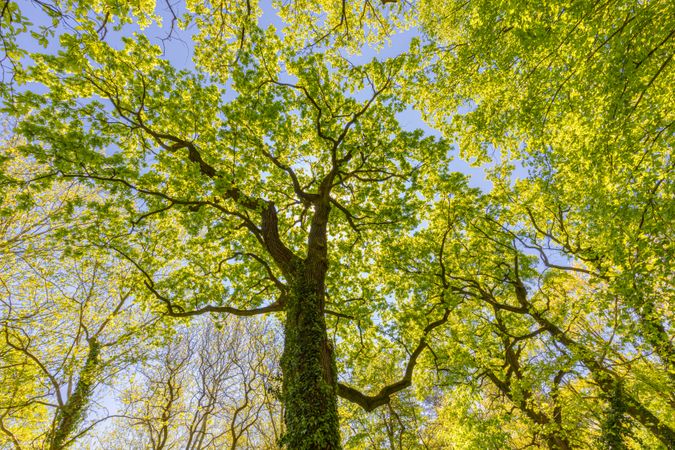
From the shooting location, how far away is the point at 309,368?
5.38 m

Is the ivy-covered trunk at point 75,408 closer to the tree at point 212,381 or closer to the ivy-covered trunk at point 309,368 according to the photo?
the tree at point 212,381

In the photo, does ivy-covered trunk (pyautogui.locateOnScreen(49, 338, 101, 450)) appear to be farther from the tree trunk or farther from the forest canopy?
the tree trunk

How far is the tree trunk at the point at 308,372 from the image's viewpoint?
4758mm

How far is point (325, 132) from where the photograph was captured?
28.5 feet

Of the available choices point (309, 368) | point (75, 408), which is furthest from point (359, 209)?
point (75, 408)

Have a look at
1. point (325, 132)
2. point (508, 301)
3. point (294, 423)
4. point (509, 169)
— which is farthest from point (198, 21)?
point (508, 301)

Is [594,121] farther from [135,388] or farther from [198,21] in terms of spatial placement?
[135,388]

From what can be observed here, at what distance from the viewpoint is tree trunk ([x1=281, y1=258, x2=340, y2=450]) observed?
4758 millimetres

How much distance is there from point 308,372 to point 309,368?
0.22 ft

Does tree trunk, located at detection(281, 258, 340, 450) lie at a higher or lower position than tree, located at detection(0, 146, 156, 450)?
lower

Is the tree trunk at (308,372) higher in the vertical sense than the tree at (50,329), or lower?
lower

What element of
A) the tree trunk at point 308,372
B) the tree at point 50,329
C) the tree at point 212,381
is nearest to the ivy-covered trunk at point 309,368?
the tree trunk at point 308,372

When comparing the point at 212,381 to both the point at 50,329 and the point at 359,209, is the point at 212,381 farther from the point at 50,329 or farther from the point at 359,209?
the point at 359,209

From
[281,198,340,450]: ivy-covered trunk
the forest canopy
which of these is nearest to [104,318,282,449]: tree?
the forest canopy
